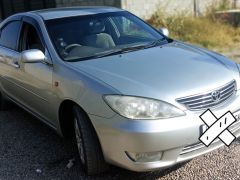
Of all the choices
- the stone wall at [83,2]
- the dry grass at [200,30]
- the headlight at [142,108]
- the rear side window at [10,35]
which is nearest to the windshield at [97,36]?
the rear side window at [10,35]

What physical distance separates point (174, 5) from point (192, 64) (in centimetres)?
846

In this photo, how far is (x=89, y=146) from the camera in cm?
380

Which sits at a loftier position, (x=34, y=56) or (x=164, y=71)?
(x=34, y=56)

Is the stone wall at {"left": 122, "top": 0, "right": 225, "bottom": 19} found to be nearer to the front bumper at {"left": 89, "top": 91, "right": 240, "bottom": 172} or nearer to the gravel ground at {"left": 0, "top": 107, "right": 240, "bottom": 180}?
the gravel ground at {"left": 0, "top": 107, "right": 240, "bottom": 180}

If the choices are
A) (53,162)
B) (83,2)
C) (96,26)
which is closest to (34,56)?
(96,26)

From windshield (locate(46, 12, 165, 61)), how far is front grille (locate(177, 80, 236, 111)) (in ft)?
3.99

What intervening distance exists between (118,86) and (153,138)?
54cm

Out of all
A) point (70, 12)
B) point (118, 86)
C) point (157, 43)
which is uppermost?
point (70, 12)

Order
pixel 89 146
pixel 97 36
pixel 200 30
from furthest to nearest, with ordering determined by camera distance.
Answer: pixel 200 30
pixel 97 36
pixel 89 146

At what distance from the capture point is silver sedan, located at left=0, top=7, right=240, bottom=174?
3461 mm

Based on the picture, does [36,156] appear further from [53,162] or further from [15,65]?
[15,65]

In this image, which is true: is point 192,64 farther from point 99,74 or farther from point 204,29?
point 204,29

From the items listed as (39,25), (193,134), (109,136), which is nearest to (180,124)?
(193,134)

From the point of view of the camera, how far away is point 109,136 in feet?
Answer: 11.7
